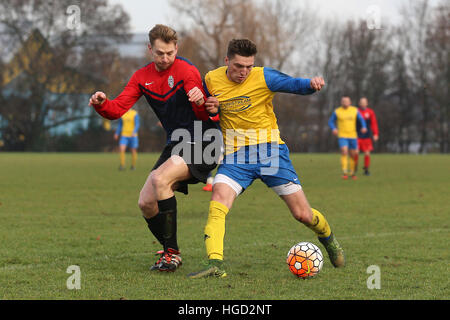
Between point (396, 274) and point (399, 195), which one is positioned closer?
point (396, 274)

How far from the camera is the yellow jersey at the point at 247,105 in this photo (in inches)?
218

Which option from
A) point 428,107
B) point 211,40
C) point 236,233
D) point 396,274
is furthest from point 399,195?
point 428,107

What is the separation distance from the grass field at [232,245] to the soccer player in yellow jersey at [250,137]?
596 millimetres

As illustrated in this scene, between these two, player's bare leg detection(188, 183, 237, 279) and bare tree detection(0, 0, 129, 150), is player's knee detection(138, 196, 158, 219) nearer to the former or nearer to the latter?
player's bare leg detection(188, 183, 237, 279)

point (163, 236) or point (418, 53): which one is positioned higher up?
point (418, 53)

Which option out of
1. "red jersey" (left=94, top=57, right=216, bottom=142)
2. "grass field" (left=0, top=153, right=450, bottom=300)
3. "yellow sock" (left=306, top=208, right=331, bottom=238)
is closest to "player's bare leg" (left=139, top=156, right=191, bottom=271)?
"grass field" (left=0, top=153, right=450, bottom=300)

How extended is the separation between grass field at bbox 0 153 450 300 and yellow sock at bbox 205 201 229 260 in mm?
252

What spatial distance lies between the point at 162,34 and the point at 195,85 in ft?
1.74

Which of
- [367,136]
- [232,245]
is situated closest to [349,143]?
[367,136]

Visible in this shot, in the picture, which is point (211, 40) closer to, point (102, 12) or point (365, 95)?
point (102, 12)

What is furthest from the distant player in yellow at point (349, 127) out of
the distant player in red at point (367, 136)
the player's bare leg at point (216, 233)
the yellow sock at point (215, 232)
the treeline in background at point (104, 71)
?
the treeline in background at point (104, 71)

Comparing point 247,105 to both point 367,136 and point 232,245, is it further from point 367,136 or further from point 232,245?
point 367,136
